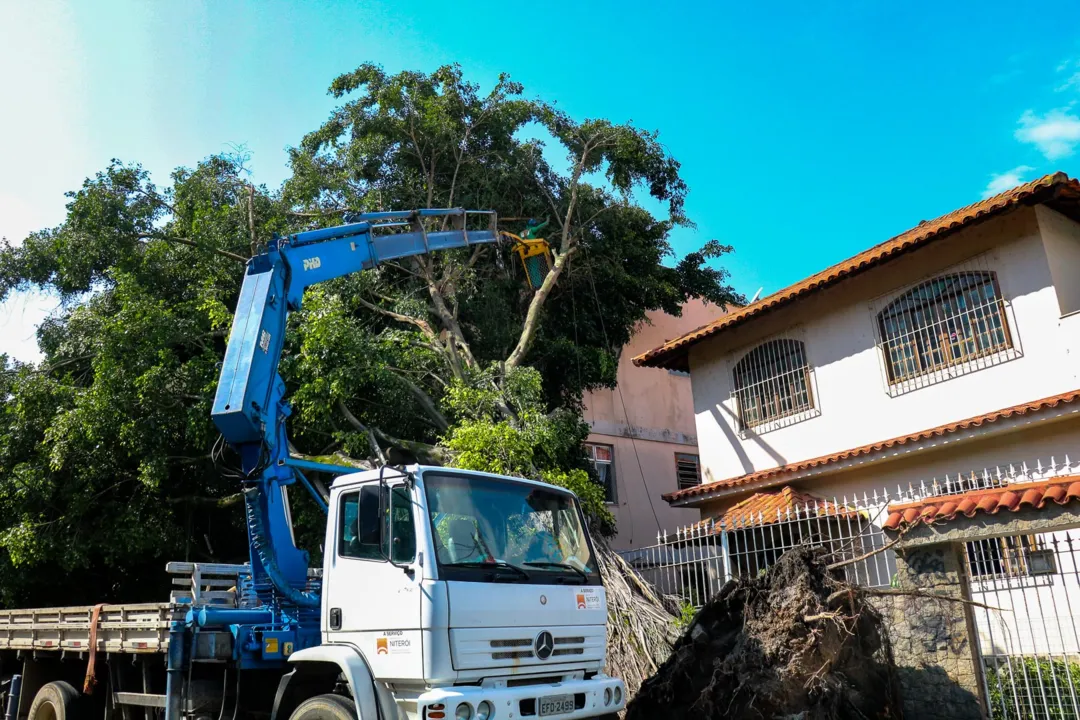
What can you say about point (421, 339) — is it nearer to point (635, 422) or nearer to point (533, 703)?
point (635, 422)

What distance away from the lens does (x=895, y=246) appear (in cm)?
1185

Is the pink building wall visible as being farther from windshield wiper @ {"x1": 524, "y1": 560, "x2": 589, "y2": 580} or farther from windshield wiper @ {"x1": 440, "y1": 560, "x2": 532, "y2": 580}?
windshield wiper @ {"x1": 440, "y1": 560, "x2": 532, "y2": 580}

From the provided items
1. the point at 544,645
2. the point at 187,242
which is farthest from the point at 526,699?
the point at 187,242

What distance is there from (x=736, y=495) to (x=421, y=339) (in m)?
6.76

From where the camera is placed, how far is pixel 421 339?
53.4 ft

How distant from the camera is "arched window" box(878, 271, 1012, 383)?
1141cm

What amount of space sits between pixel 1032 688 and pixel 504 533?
5.00 metres

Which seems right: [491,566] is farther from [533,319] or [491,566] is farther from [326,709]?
[533,319]

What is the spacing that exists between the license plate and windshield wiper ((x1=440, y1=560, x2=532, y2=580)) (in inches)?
33.0

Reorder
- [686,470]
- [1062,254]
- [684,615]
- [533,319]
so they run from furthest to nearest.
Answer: [686,470] < [533,319] < [1062,254] < [684,615]

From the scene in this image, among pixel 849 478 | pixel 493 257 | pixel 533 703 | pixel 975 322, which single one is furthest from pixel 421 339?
pixel 533 703

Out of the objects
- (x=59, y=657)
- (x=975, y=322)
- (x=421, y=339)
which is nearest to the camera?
(x=59, y=657)

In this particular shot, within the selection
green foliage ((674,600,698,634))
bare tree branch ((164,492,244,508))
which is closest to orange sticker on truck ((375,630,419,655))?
green foliage ((674,600,698,634))

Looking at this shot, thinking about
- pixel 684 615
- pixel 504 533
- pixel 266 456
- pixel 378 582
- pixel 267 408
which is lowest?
pixel 684 615
